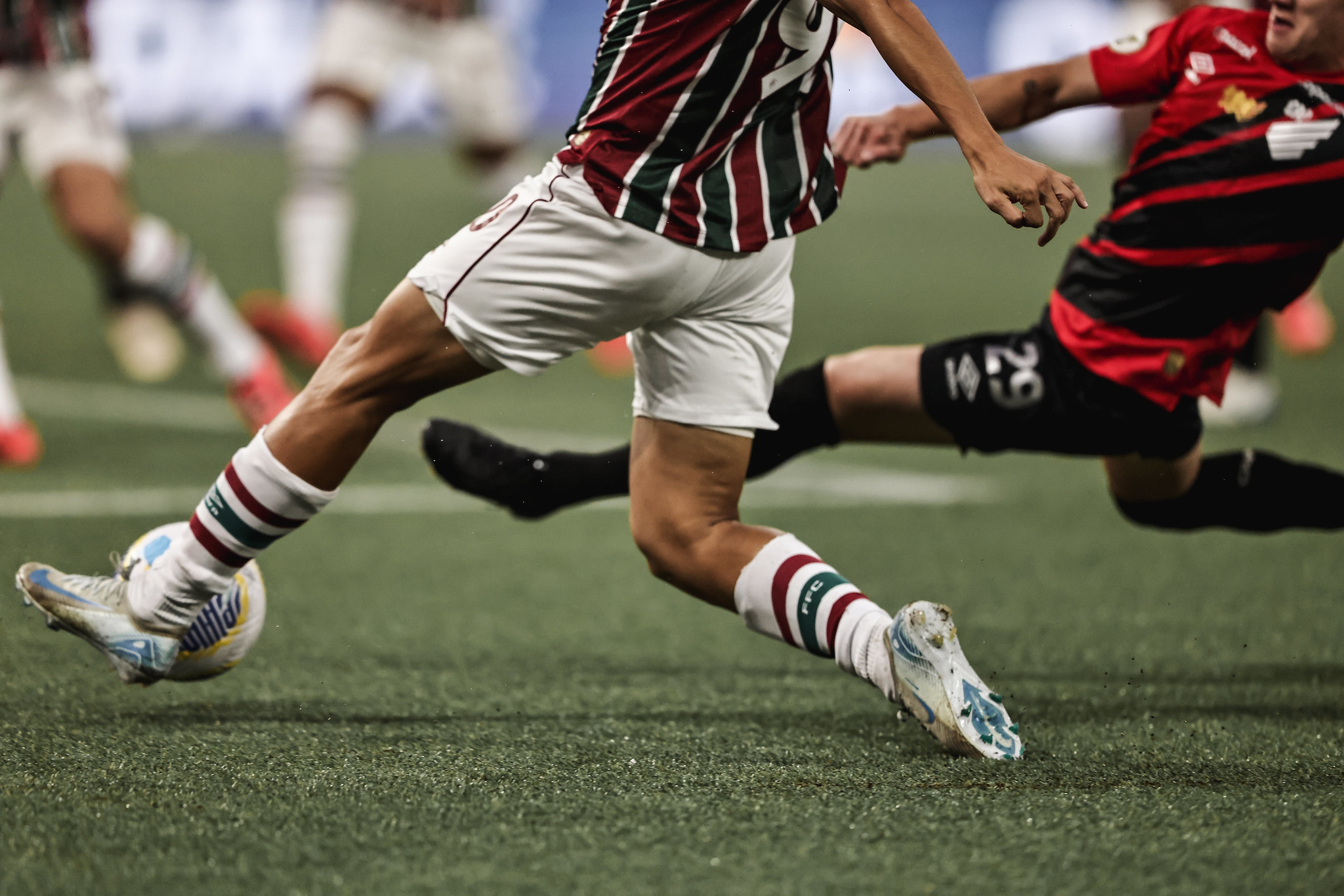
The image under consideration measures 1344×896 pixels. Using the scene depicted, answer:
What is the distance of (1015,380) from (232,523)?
4.49 ft

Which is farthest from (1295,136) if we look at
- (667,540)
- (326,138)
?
(326,138)

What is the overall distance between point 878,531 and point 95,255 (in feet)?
8.63

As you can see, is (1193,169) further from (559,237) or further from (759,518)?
(759,518)

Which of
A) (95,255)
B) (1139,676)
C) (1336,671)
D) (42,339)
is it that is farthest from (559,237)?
(42,339)

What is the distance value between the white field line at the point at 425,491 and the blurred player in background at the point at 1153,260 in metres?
1.96

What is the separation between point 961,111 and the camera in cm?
219

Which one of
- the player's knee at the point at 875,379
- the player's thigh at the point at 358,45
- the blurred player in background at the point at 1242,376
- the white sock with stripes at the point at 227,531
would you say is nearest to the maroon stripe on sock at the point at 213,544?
the white sock with stripes at the point at 227,531

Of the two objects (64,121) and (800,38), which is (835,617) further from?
(64,121)

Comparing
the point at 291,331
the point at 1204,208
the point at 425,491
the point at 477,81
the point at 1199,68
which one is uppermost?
the point at 1199,68

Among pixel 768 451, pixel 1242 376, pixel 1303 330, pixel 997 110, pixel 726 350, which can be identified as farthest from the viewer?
pixel 1303 330

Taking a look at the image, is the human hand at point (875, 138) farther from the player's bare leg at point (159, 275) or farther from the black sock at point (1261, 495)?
the player's bare leg at point (159, 275)

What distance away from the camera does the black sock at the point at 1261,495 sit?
3223 mm

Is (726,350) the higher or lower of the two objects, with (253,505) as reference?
higher

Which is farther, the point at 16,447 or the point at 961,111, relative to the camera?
the point at 16,447
